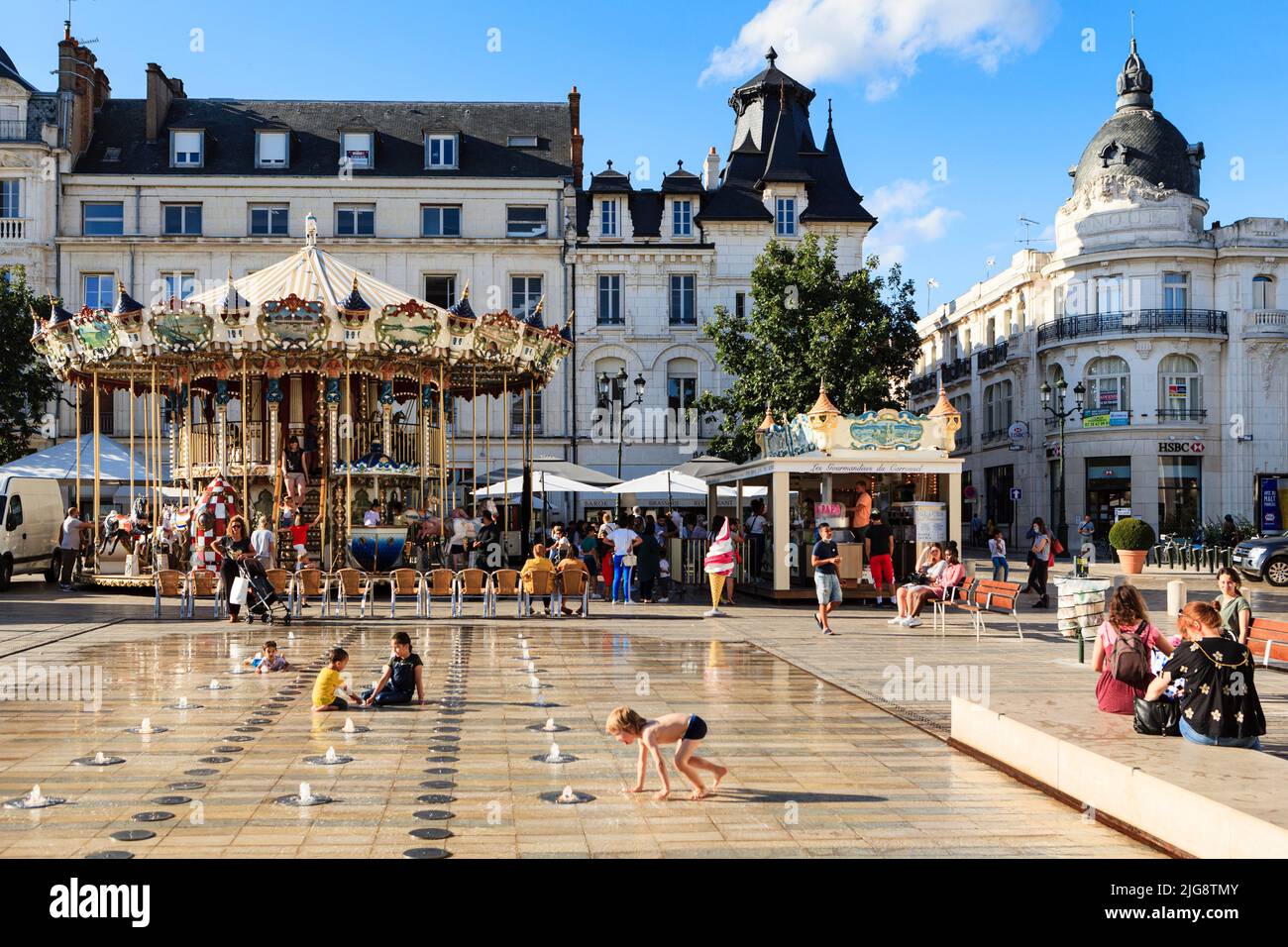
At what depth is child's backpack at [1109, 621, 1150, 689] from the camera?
371 inches

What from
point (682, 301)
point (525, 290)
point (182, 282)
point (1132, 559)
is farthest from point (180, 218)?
point (1132, 559)

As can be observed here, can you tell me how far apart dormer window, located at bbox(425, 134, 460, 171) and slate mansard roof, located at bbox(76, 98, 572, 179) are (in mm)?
228

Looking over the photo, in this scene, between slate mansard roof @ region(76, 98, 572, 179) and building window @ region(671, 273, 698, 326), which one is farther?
building window @ region(671, 273, 698, 326)

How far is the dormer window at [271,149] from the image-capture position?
147ft

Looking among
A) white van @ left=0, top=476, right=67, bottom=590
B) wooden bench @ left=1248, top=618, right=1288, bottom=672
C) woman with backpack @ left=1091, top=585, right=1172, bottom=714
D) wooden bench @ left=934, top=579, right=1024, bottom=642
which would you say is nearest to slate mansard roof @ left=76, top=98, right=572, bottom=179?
white van @ left=0, top=476, right=67, bottom=590

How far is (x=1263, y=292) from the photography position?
154ft

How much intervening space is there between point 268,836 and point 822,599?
40.9 ft

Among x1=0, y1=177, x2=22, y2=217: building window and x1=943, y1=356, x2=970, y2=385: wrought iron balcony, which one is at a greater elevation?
x1=0, y1=177, x2=22, y2=217: building window

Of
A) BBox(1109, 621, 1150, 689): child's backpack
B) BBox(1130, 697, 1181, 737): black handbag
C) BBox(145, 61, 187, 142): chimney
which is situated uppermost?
BBox(145, 61, 187, 142): chimney

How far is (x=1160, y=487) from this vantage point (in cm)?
4584

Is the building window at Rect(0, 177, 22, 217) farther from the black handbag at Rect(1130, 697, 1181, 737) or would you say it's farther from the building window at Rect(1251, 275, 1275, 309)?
the building window at Rect(1251, 275, 1275, 309)

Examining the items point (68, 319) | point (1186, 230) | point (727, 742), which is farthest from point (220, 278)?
point (727, 742)

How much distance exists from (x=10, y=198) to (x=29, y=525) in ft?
63.6
